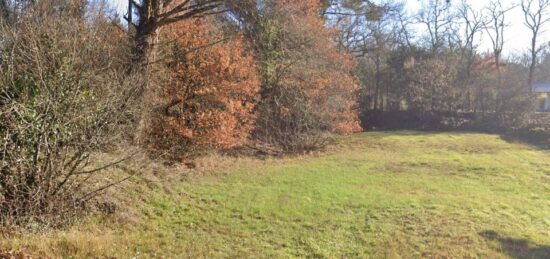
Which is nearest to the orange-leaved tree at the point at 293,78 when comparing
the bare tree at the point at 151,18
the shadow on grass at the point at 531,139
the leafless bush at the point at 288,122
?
the leafless bush at the point at 288,122

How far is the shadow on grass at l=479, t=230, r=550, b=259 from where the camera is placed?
7335mm

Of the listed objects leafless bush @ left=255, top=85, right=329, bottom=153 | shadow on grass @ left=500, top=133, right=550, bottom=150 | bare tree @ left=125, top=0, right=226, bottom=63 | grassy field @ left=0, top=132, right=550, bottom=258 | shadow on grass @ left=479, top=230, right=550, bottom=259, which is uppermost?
bare tree @ left=125, top=0, right=226, bottom=63

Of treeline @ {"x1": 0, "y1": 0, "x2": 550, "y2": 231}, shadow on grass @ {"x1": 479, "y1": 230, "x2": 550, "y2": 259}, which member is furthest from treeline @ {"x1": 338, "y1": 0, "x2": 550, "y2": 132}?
shadow on grass @ {"x1": 479, "y1": 230, "x2": 550, "y2": 259}

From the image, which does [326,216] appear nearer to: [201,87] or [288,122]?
[201,87]

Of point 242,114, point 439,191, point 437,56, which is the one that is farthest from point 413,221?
point 437,56

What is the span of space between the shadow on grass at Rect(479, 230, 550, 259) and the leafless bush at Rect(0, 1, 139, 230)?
25.7ft

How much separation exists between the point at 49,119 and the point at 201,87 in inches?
328

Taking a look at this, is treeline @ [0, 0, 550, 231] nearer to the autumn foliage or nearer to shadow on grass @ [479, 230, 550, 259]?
the autumn foliage

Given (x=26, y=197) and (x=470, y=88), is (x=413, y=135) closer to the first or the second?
(x=470, y=88)

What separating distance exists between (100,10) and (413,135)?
21.2m

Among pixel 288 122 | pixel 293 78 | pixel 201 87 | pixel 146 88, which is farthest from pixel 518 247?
pixel 293 78

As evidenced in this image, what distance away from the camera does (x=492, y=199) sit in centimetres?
1111

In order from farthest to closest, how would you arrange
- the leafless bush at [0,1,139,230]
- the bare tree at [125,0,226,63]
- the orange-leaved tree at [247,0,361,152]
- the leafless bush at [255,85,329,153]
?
the leafless bush at [255,85,329,153] → the orange-leaved tree at [247,0,361,152] → the bare tree at [125,0,226,63] → the leafless bush at [0,1,139,230]

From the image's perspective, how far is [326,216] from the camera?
9227 mm
